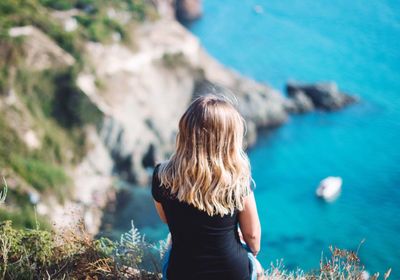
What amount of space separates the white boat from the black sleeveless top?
81.5 ft

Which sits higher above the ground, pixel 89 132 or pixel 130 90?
pixel 130 90

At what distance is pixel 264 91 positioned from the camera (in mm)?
36625

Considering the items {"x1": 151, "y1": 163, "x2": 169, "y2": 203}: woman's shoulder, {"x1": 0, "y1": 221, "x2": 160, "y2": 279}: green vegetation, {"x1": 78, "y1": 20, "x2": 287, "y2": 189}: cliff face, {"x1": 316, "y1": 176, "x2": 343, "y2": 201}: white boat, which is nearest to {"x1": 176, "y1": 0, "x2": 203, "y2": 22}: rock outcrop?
{"x1": 78, "y1": 20, "x2": 287, "y2": 189}: cliff face

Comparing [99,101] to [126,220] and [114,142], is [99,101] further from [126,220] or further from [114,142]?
[126,220]

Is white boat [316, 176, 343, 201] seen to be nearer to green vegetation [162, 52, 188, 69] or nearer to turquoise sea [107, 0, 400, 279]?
turquoise sea [107, 0, 400, 279]

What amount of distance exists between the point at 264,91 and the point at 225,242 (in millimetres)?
33728

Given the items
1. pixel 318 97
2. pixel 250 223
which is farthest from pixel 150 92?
pixel 250 223

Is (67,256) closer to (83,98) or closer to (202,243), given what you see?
(202,243)

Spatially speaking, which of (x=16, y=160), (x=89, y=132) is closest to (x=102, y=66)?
(x=89, y=132)

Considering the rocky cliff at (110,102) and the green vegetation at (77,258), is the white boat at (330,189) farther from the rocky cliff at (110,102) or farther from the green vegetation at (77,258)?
the green vegetation at (77,258)

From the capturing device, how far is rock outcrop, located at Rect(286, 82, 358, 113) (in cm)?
3662

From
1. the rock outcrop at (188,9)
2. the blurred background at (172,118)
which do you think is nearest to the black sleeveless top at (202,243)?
the blurred background at (172,118)

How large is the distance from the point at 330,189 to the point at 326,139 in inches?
282

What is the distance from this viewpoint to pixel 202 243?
11.3 ft
